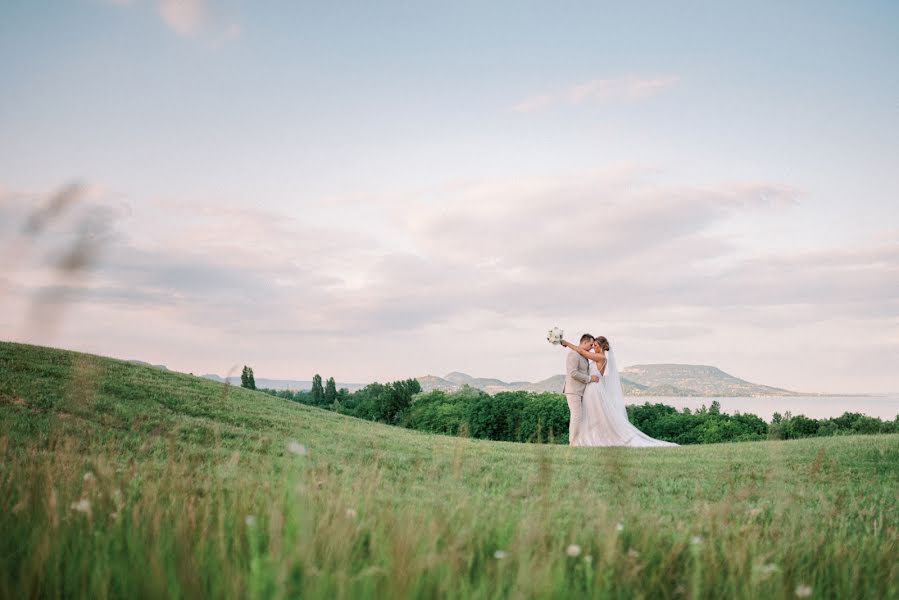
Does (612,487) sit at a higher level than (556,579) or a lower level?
lower

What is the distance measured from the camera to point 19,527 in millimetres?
3102

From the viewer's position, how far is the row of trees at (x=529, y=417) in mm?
28203

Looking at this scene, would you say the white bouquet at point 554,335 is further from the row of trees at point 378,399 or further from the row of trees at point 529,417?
the row of trees at point 378,399

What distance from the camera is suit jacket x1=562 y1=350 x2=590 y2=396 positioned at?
1731cm

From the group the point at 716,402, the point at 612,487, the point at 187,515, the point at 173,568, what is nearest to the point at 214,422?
the point at 612,487

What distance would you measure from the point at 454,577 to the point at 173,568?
1213 millimetres

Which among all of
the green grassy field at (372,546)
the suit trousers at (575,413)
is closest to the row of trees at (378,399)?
the suit trousers at (575,413)

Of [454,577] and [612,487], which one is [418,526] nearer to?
[454,577]

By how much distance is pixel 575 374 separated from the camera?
17.2m

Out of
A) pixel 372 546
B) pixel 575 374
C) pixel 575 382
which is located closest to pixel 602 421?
pixel 575 382

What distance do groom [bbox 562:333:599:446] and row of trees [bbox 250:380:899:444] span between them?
58.9 inches

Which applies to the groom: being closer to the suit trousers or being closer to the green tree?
the suit trousers

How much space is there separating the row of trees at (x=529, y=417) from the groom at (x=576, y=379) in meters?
1.50

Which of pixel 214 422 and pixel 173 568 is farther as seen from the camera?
pixel 214 422
